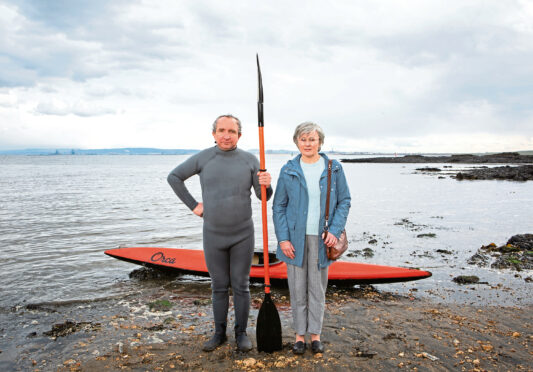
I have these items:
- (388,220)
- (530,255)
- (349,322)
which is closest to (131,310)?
(349,322)

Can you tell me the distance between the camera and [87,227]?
516 inches

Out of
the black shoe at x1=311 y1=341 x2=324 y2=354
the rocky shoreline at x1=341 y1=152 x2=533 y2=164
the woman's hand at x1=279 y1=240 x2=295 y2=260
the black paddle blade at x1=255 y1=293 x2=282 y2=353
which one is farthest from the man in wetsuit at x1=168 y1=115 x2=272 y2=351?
the rocky shoreline at x1=341 y1=152 x2=533 y2=164

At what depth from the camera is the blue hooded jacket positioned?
3.50m

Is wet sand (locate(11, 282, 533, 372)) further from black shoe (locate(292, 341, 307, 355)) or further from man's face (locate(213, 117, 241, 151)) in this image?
man's face (locate(213, 117, 241, 151))

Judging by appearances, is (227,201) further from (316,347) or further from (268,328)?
(316,347)

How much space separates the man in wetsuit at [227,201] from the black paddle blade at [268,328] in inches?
6.4

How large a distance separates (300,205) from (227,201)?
73 centimetres

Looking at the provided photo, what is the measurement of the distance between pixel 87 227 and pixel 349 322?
36.3ft

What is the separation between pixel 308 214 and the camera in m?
3.55

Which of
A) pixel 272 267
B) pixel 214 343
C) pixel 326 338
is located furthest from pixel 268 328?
pixel 272 267

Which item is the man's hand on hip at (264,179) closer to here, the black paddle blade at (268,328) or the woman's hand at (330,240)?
the woman's hand at (330,240)

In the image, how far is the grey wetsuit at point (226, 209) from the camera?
3689mm

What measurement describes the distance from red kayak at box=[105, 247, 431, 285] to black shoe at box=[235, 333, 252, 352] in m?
2.54

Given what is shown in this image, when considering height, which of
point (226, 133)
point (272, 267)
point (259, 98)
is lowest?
point (272, 267)
